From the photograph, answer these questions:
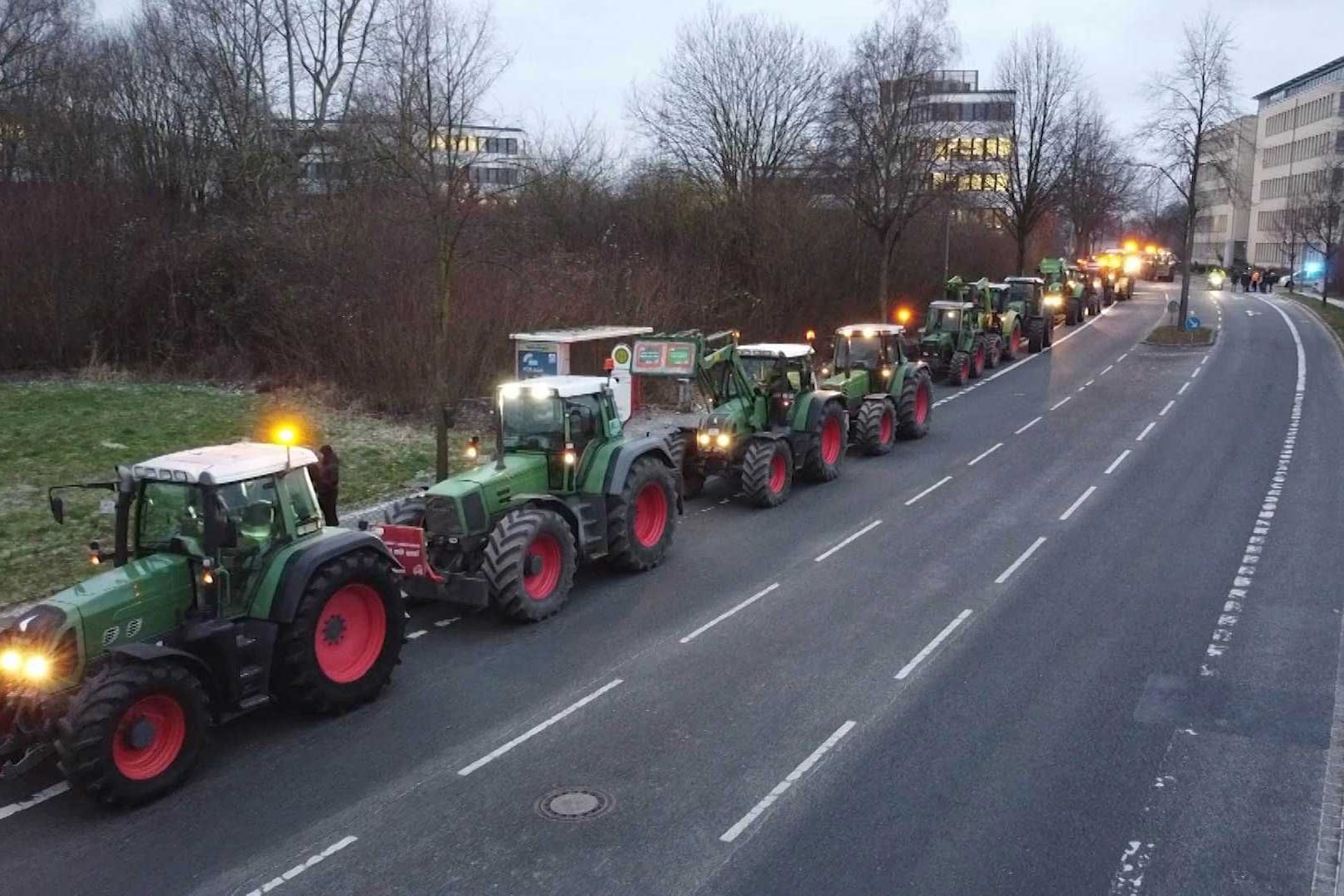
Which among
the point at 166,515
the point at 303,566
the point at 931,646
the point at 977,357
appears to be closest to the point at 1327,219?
the point at 977,357

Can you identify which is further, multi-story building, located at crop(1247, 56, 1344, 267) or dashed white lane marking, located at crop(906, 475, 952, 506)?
multi-story building, located at crop(1247, 56, 1344, 267)

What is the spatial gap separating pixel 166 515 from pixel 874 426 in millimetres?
14224

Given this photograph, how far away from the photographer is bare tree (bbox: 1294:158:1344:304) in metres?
56.7

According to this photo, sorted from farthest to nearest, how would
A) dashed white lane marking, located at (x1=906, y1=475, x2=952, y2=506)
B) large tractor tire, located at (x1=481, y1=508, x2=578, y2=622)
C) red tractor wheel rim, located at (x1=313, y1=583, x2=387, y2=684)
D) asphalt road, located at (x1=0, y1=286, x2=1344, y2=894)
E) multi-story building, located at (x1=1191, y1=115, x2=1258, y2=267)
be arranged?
multi-story building, located at (x1=1191, y1=115, x2=1258, y2=267), dashed white lane marking, located at (x1=906, y1=475, x2=952, y2=506), large tractor tire, located at (x1=481, y1=508, x2=578, y2=622), red tractor wheel rim, located at (x1=313, y1=583, x2=387, y2=684), asphalt road, located at (x1=0, y1=286, x2=1344, y2=894)

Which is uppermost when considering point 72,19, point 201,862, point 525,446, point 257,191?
point 72,19

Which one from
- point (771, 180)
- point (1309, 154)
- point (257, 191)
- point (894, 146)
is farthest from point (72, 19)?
point (1309, 154)

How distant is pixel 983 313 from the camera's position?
108ft

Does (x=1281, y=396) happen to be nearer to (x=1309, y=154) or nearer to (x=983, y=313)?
(x=983, y=313)

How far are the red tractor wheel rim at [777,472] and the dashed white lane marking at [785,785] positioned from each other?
7.94m

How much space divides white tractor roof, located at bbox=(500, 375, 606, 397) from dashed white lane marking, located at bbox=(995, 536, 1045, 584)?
5376 mm

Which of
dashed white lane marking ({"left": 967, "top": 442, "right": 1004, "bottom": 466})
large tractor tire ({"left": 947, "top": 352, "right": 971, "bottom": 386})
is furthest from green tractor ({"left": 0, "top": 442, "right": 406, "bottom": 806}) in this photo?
large tractor tire ({"left": 947, "top": 352, "right": 971, "bottom": 386})

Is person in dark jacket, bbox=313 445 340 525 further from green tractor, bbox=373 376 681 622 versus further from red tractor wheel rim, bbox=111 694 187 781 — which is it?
red tractor wheel rim, bbox=111 694 187 781

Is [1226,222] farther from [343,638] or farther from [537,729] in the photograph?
[343,638]

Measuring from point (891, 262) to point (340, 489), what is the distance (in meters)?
28.7
